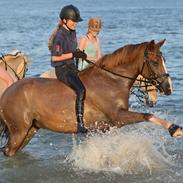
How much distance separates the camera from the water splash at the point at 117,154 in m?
8.55

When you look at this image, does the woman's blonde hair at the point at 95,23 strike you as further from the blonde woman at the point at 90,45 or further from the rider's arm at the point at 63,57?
the rider's arm at the point at 63,57

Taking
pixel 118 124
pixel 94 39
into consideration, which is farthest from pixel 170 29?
pixel 118 124

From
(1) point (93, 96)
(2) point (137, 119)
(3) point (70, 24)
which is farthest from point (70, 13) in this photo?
(2) point (137, 119)

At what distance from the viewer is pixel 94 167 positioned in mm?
8555

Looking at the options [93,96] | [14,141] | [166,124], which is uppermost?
[93,96]

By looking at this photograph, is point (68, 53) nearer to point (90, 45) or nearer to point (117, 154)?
point (117, 154)

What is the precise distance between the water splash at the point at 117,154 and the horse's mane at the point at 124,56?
1107mm

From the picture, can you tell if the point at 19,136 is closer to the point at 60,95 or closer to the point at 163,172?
the point at 60,95

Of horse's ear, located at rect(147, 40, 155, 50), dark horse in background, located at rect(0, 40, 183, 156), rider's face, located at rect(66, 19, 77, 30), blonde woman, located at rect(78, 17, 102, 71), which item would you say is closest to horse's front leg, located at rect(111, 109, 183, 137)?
dark horse in background, located at rect(0, 40, 183, 156)

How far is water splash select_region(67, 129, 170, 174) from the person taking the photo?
8.55 metres

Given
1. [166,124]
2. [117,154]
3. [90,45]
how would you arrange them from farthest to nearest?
[90,45] → [117,154] → [166,124]

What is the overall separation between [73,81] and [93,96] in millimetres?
392

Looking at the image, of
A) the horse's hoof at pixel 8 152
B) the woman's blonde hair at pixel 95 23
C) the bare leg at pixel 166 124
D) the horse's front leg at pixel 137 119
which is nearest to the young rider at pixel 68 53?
the horse's front leg at pixel 137 119

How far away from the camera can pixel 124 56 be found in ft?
26.5
